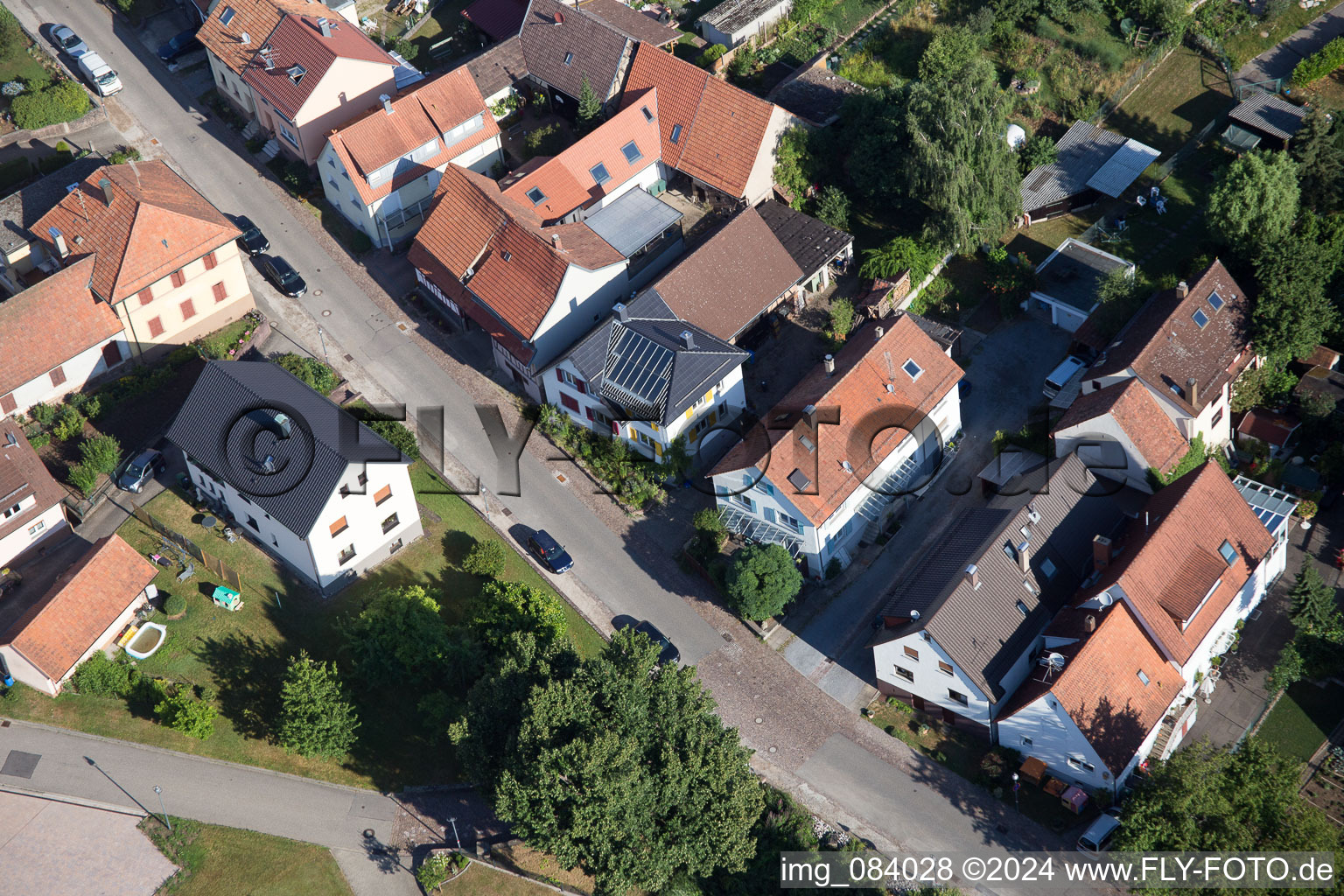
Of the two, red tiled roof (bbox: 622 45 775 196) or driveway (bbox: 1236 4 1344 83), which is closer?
red tiled roof (bbox: 622 45 775 196)

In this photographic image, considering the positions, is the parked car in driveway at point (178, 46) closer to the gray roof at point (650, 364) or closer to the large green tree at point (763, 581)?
the gray roof at point (650, 364)

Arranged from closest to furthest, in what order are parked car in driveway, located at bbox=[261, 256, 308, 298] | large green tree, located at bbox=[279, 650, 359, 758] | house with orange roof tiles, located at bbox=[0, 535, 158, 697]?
large green tree, located at bbox=[279, 650, 359, 758] → house with orange roof tiles, located at bbox=[0, 535, 158, 697] → parked car in driveway, located at bbox=[261, 256, 308, 298]

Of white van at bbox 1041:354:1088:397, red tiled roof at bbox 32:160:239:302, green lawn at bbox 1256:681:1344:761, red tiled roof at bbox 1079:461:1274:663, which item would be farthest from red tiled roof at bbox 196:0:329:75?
green lawn at bbox 1256:681:1344:761

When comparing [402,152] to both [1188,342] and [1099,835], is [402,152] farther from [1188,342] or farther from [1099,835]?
[1099,835]

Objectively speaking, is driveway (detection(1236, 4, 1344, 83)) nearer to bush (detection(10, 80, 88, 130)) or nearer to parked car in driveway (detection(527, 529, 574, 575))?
parked car in driveway (detection(527, 529, 574, 575))

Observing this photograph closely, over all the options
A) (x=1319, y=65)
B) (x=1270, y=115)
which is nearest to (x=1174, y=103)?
(x=1270, y=115)

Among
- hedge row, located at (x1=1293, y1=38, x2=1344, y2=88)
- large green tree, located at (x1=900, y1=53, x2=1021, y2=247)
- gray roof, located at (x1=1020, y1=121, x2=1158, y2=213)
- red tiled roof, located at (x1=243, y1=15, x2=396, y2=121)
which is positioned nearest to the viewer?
large green tree, located at (x1=900, y1=53, x2=1021, y2=247)

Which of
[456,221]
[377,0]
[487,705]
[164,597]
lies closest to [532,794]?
[487,705]

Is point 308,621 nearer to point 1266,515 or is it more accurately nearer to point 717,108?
point 717,108
